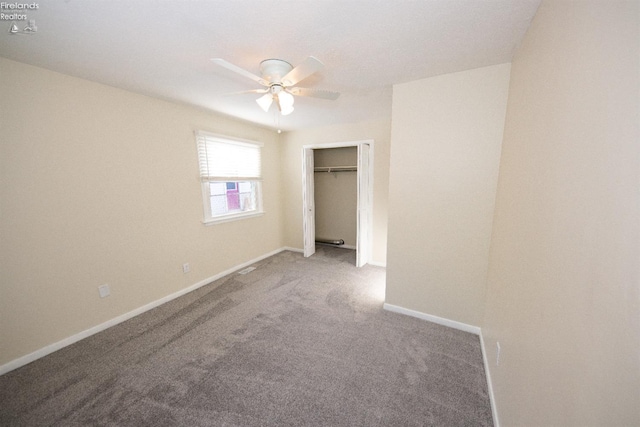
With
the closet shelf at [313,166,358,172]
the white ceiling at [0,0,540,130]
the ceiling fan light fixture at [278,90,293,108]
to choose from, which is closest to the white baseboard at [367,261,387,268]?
the closet shelf at [313,166,358,172]

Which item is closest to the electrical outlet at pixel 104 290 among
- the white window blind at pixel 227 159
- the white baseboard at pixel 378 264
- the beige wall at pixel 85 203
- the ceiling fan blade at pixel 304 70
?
the beige wall at pixel 85 203

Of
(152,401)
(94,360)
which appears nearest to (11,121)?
(94,360)

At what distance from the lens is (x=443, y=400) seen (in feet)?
4.97

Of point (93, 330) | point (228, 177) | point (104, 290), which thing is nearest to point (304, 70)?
point (228, 177)

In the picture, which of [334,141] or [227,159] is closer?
[227,159]

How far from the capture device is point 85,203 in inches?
83.0

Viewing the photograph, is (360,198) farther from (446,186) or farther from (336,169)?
(446,186)

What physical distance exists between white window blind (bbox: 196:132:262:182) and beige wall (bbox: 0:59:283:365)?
14 cm

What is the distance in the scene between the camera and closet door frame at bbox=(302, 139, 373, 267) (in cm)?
360

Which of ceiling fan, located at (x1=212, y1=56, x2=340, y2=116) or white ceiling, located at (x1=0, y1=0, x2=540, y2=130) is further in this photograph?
ceiling fan, located at (x1=212, y1=56, x2=340, y2=116)

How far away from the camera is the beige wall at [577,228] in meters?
0.52

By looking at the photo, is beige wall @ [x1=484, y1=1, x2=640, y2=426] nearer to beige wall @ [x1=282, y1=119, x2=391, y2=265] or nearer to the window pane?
beige wall @ [x1=282, y1=119, x2=391, y2=265]

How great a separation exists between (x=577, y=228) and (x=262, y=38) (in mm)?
1867

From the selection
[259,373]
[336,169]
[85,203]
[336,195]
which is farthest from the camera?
[336,195]
